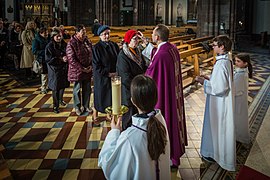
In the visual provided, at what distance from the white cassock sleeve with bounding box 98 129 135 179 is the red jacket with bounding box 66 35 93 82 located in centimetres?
364

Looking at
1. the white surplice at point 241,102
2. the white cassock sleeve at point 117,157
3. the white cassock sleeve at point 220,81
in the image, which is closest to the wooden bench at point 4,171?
the white cassock sleeve at point 117,157

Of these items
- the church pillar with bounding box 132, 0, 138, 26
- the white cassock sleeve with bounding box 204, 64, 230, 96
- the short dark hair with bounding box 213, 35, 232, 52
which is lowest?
the white cassock sleeve with bounding box 204, 64, 230, 96

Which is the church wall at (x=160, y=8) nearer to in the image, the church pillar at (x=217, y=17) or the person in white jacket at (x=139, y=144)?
the church pillar at (x=217, y=17)

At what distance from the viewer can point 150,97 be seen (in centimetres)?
206

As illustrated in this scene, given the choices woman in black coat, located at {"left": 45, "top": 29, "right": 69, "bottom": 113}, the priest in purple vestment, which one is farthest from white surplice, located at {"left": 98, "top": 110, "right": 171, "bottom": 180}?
woman in black coat, located at {"left": 45, "top": 29, "right": 69, "bottom": 113}

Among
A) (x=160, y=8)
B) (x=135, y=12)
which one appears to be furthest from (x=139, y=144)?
(x=160, y=8)

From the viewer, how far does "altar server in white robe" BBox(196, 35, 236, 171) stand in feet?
12.4

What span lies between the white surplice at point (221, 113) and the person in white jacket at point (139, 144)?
1.88m

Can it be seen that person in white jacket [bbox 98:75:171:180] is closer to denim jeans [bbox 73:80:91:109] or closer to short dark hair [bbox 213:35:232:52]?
short dark hair [bbox 213:35:232:52]

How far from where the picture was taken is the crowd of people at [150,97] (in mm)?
2043

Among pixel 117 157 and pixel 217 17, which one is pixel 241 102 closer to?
pixel 117 157

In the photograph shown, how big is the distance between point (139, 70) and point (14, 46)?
23.3ft

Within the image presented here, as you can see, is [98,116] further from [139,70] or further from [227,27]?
[227,27]

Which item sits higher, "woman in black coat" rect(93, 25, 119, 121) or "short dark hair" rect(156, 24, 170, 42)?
"short dark hair" rect(156, 24, 170, 42)
